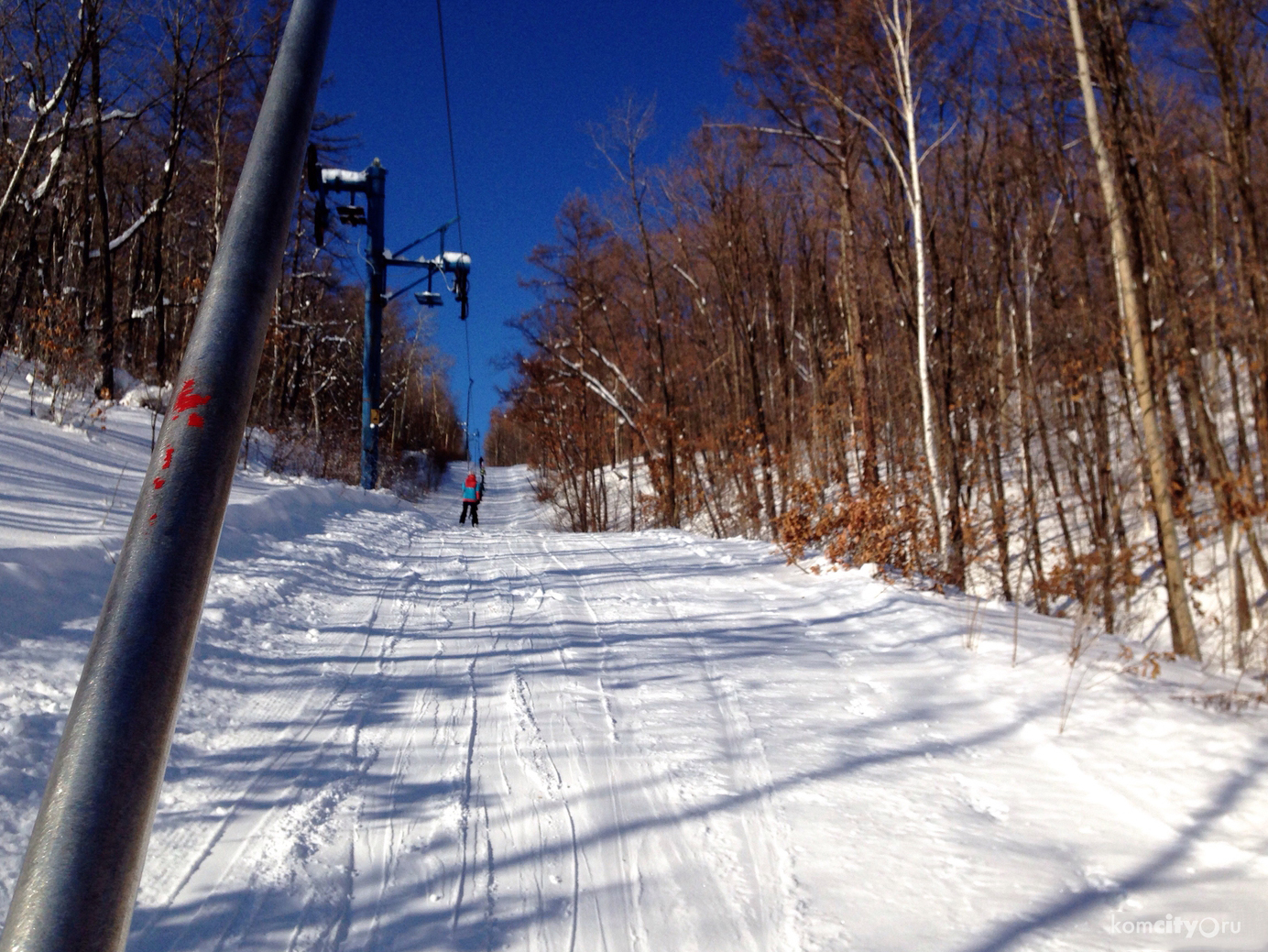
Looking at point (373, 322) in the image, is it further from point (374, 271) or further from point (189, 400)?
point (189, 400)

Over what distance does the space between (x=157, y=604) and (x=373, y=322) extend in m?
16.3

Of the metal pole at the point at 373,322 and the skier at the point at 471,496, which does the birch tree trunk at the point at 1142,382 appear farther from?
the skier at the point at 471,496

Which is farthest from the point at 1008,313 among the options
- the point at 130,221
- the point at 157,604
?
the point at 130,221

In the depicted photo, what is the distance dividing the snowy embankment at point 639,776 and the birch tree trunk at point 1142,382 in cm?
315

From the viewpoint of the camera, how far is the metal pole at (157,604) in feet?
3.35

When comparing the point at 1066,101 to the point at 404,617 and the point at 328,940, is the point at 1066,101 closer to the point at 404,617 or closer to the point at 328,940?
the point at 404,617

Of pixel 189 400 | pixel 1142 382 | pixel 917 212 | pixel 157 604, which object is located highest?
pixel 917 212

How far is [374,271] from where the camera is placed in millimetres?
16016

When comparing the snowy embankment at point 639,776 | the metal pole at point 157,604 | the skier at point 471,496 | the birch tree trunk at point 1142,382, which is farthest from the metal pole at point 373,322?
the metal pole at point 157,604

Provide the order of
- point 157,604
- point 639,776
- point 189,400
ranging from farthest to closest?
point 639,776 → point 189,400 → point 157,604

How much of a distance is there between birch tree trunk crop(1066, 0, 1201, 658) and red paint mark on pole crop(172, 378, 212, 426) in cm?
927

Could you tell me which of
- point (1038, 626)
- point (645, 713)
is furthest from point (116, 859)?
point (1038, 626)

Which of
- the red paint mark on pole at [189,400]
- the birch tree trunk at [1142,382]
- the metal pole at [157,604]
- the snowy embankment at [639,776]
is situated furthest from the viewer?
the birch tree trunk at [1142,382]

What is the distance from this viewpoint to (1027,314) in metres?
15.3
